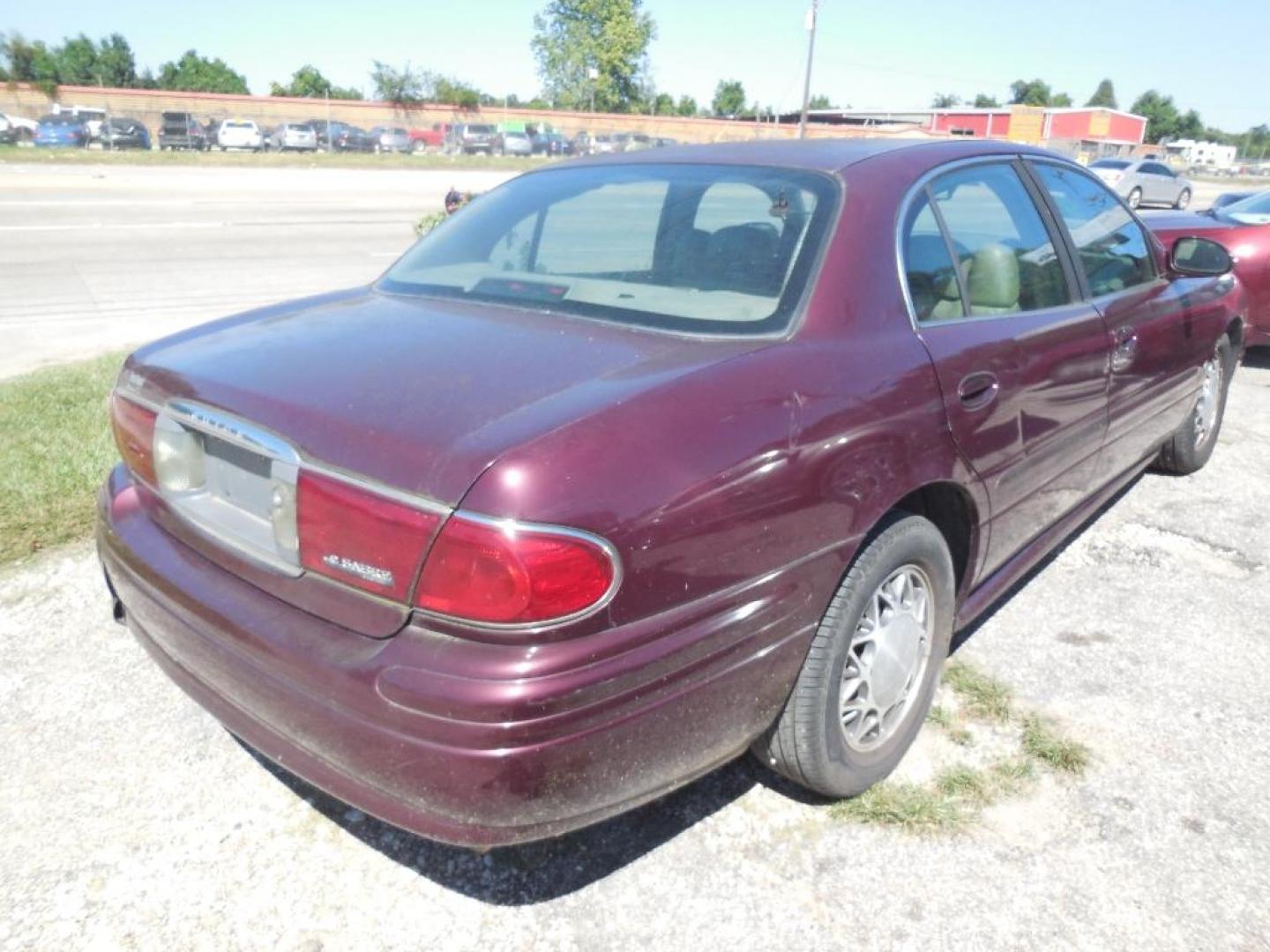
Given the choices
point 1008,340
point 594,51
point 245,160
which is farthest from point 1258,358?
point 594,51

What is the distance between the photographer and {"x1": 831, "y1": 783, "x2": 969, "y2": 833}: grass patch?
246 cm

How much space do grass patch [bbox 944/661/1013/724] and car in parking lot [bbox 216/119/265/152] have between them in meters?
48.5

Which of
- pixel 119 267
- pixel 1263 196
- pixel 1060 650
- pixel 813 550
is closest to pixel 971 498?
pixel 813 550

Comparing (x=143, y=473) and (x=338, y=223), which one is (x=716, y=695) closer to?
(x=143, y=473)

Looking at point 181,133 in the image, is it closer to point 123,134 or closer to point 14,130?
point 123,134

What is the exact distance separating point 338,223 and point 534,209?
1563cm

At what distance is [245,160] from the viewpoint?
37.4 meters

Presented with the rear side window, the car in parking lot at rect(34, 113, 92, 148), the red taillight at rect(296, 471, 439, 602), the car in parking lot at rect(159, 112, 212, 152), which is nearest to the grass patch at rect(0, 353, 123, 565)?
the red taillight at rect(296, 471, 439, 602)

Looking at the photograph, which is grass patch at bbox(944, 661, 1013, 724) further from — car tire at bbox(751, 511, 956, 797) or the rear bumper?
the rear bumper

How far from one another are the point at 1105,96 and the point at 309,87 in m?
114

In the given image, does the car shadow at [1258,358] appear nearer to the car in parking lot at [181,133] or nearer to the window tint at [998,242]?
the window tint at [998,242]

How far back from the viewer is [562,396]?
74.9 inches

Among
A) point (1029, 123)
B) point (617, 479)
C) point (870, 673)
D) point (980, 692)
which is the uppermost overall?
point (1029, 123)

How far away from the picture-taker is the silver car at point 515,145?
168 feet
